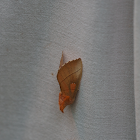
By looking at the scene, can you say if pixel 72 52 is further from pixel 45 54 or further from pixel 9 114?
pixel 9 114

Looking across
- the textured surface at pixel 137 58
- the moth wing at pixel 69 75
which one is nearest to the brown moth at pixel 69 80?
the moth wing at pixel 69 75

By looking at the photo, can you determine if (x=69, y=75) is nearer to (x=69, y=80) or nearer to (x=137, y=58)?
(x=69, y=80)

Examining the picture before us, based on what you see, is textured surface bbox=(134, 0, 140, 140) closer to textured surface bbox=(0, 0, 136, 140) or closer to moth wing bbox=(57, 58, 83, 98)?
textured surface bbox=(0, 0, 136, 140)

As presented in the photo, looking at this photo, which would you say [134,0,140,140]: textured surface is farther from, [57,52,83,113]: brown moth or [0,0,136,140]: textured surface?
[57,52,83,113]: brown moth

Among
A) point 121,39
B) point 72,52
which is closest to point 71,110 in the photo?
point 72,52

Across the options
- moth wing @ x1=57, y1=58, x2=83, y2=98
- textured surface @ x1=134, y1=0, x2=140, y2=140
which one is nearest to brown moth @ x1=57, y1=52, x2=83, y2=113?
moth wing @ x1=57, y1=58, x2=83, y2=98

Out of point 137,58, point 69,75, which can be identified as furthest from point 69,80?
point 137,58

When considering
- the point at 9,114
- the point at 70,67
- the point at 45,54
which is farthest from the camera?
the point at 9,114
